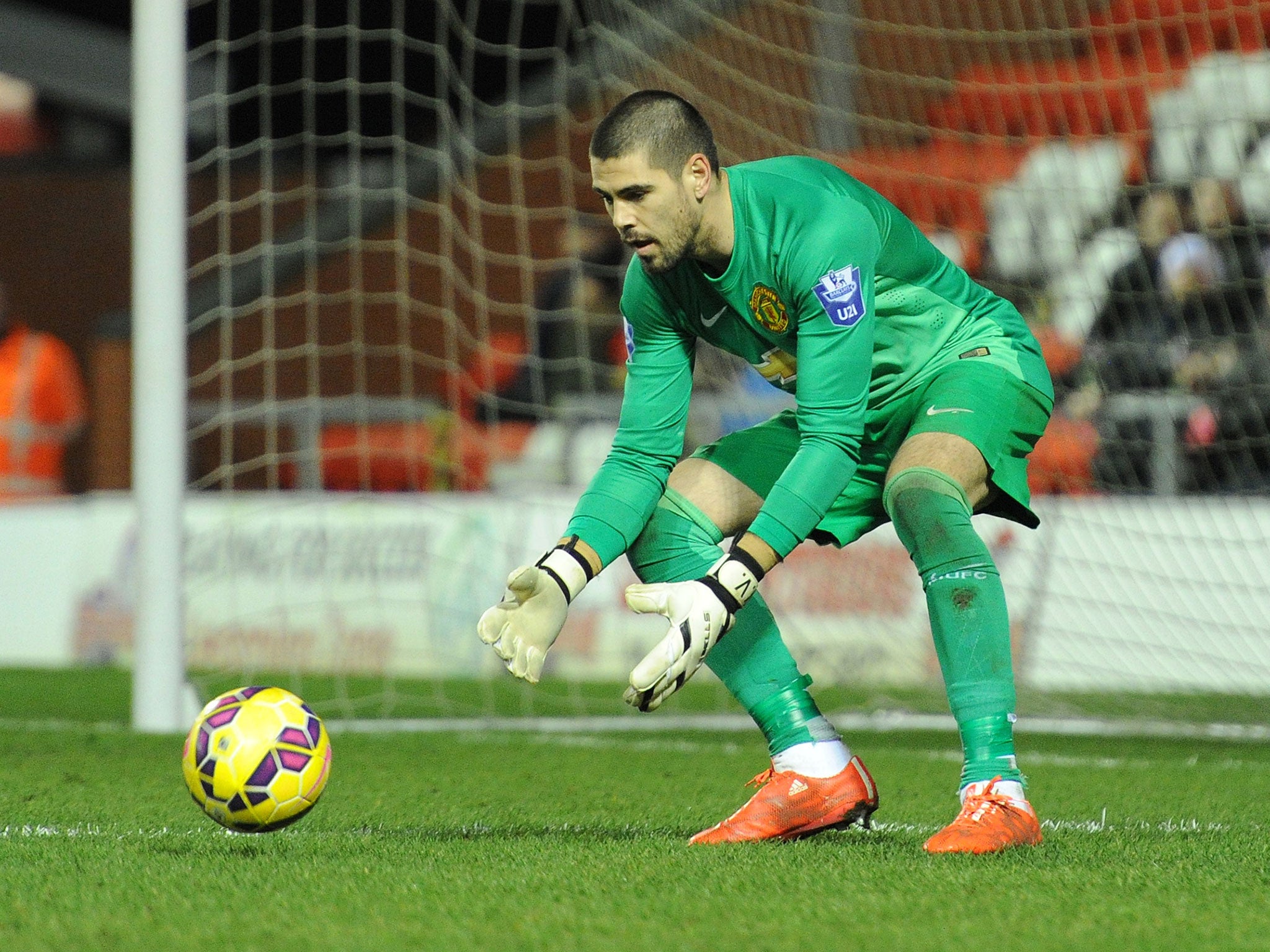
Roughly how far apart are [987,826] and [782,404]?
5.10m

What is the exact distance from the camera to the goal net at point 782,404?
7.78 m

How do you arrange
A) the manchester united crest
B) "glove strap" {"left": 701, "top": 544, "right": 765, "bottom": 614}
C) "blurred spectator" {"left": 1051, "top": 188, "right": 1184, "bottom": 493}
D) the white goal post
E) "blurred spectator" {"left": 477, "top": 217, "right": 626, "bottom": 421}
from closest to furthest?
1. "glove strap" {"left": 701, "top": 544, "right": 765, "bottom": 614}
2. the manchester united crest
3. the white goal post
4. "blurred spectator" {"left": 1051, "top": 188, "right": 1184, "bottom": 493}
5. "blurred spectator" {"left": 477, "top": 217, "right": 626, "bottom": 421}

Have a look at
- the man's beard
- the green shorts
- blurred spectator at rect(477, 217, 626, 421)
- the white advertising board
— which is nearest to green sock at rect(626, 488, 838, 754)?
the green shorts

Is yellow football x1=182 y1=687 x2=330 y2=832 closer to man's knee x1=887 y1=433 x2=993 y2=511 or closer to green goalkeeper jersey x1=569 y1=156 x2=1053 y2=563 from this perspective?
green goalkeeper jersey x1=569 y1=156 x2=1053 y2=563

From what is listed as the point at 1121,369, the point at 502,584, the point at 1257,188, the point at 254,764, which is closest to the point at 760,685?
the point at 254,764

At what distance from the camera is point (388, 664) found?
866 cm

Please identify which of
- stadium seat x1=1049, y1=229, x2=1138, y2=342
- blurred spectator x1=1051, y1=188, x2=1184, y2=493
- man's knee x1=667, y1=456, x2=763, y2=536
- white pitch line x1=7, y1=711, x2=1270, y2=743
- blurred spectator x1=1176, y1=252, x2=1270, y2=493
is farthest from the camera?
stadium seat x1=1049, y1=229, x2=1138, y2=342

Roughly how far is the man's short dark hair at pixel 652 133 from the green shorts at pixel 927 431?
2.41 feet

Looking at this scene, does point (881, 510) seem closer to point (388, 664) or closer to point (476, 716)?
point (476, 716)

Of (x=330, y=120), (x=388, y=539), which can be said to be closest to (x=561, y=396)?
(x=388, y=539)

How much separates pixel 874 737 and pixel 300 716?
10.4 feet

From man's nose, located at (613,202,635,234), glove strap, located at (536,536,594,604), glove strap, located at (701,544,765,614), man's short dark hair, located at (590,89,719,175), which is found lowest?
glove strap, located at (701,544,765,614)

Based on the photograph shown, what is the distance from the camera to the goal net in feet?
25.5

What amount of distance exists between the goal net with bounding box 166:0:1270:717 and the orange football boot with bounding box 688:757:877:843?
142 inches
